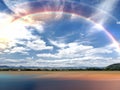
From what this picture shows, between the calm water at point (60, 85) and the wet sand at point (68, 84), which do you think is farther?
the wet sand at point (68, 84)

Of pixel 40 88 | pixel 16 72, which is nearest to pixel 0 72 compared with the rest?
pixel 16 72

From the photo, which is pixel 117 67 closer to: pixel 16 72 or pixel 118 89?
pixel 16 72

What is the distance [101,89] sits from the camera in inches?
2557

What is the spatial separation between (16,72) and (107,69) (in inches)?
1581

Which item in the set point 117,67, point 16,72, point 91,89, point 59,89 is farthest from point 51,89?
point 16,72

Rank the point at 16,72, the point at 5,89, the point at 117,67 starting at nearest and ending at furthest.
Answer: the point at 5,89
the point at 117,67
the point at 16,72

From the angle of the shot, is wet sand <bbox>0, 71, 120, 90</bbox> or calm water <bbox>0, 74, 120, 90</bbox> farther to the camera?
wet sand <bbox>0, 71, 120, 90</bbox>

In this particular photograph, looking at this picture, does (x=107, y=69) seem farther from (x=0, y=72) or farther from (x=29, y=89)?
(x=29, y=89)

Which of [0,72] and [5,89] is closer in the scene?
[5,89]

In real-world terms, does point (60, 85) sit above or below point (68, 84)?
below

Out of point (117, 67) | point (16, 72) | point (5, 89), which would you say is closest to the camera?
point (5, 89)

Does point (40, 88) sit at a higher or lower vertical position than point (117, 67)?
lower

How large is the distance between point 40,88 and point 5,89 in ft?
19.0

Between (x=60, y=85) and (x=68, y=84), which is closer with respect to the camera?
(x=60, y=85)
